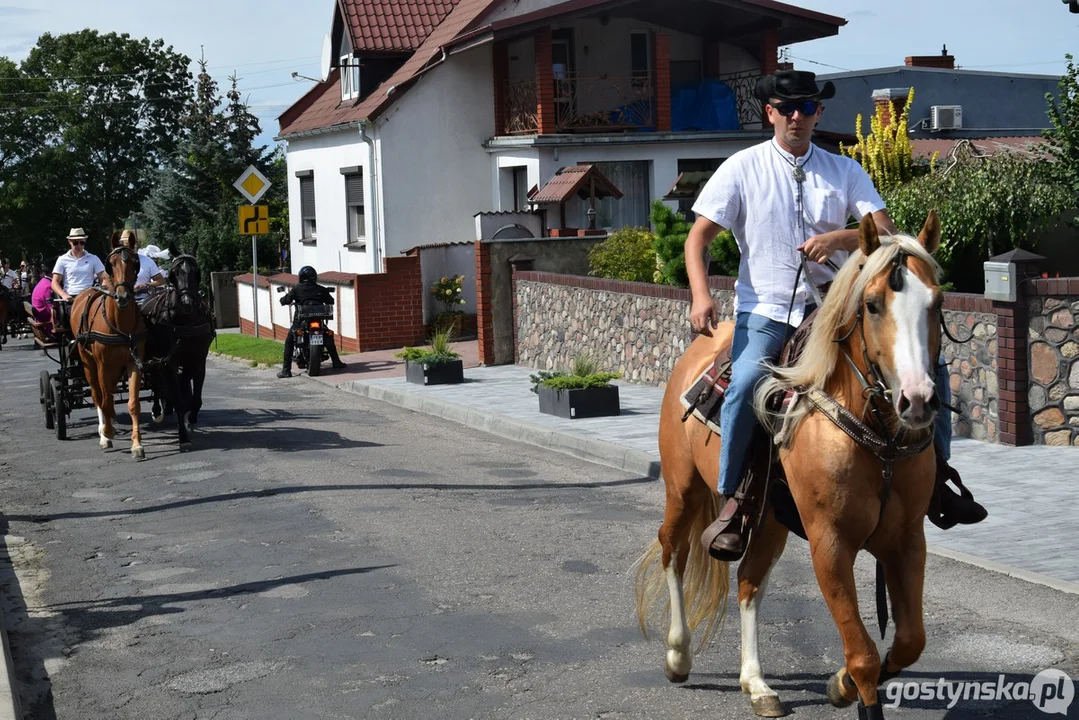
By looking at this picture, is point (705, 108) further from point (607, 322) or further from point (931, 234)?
point (931, 234)

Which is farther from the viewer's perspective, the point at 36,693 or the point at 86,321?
the point at 86,321

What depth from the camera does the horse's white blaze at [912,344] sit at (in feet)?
15.0

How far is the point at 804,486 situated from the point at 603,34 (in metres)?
27.3

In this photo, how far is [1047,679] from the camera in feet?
20.1

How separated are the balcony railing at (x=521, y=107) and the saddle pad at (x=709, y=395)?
77.8 ft

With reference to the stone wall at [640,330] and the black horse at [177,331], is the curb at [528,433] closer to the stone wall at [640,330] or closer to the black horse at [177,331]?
the stone wall at [640,330]

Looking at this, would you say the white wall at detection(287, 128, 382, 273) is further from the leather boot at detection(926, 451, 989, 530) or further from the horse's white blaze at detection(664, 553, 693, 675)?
the leather boot at detection(926, 451, 989, 530)

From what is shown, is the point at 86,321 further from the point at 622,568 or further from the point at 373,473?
the point at 622,568

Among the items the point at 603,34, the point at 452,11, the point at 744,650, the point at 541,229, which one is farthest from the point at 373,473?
the point at 452,11

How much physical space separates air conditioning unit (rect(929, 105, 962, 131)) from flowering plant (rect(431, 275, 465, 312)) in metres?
18.1

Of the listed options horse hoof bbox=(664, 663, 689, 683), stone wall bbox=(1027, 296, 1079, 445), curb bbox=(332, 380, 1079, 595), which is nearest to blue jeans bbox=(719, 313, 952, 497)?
horse hoof bbox=(664, 663, 689, 683)

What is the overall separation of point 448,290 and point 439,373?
6881 millimetres

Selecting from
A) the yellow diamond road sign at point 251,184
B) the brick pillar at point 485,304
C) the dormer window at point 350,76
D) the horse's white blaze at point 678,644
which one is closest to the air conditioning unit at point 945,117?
the dormer window at point 350,76

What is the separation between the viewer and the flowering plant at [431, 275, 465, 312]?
26797 mm
